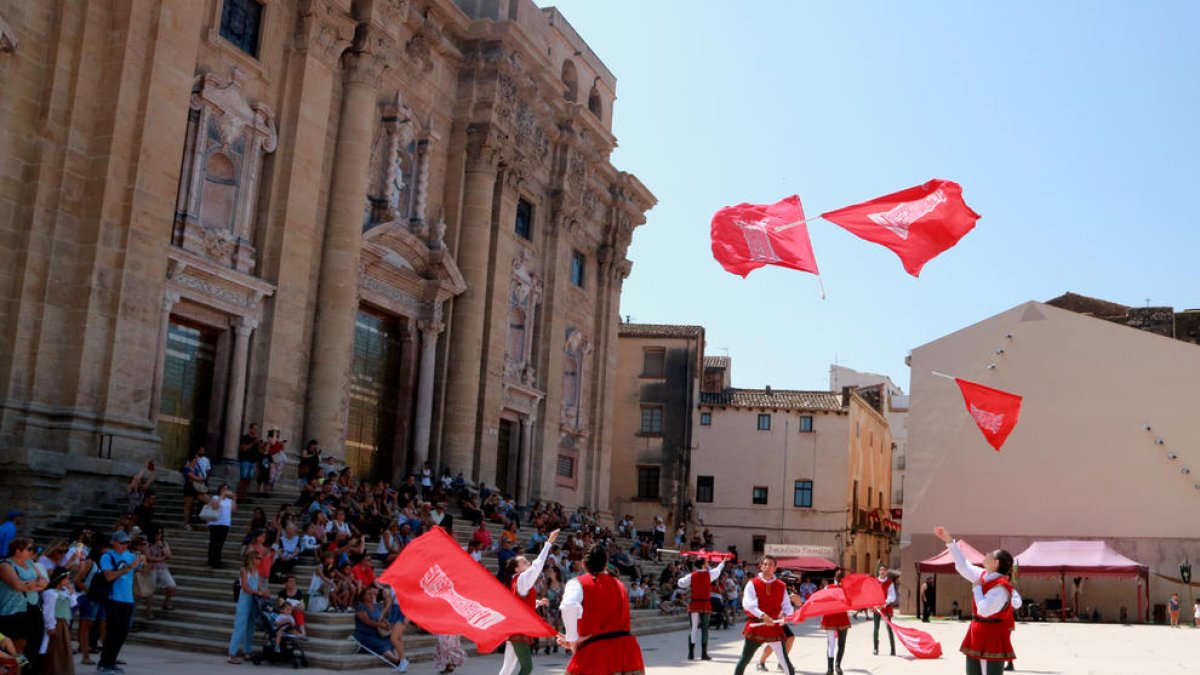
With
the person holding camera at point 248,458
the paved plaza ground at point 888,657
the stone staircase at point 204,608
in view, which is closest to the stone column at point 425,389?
the person holding camera at point 248,458

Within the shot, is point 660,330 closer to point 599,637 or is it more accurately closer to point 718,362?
point 718,362

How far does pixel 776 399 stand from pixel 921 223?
47906 mm

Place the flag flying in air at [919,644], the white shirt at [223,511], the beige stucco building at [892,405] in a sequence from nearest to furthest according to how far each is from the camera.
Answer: the flag flying in air at [919,644], the white shirt at [223,511], the beige stucco building at [892,405]

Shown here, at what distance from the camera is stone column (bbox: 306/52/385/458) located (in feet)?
90.8

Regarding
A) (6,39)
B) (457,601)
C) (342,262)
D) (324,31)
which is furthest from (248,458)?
(457,601)

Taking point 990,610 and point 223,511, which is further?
point 223,511

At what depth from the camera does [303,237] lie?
27.0m

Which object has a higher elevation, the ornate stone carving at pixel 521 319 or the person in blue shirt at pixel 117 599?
the ornate stone carving at pixel 521 319

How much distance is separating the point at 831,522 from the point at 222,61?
4377cm

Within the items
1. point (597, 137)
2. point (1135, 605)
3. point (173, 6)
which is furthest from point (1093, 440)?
point (173, 6)

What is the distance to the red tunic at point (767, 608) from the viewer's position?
14.2 m

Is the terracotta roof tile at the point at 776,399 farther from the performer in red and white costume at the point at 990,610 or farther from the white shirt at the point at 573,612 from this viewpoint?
the white shirt at the point at 573,612

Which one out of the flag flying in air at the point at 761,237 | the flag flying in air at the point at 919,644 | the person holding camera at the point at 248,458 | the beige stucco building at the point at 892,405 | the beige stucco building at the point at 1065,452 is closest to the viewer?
the flag flying in air at the point at 919,644

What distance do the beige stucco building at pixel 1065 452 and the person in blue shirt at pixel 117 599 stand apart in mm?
37951
